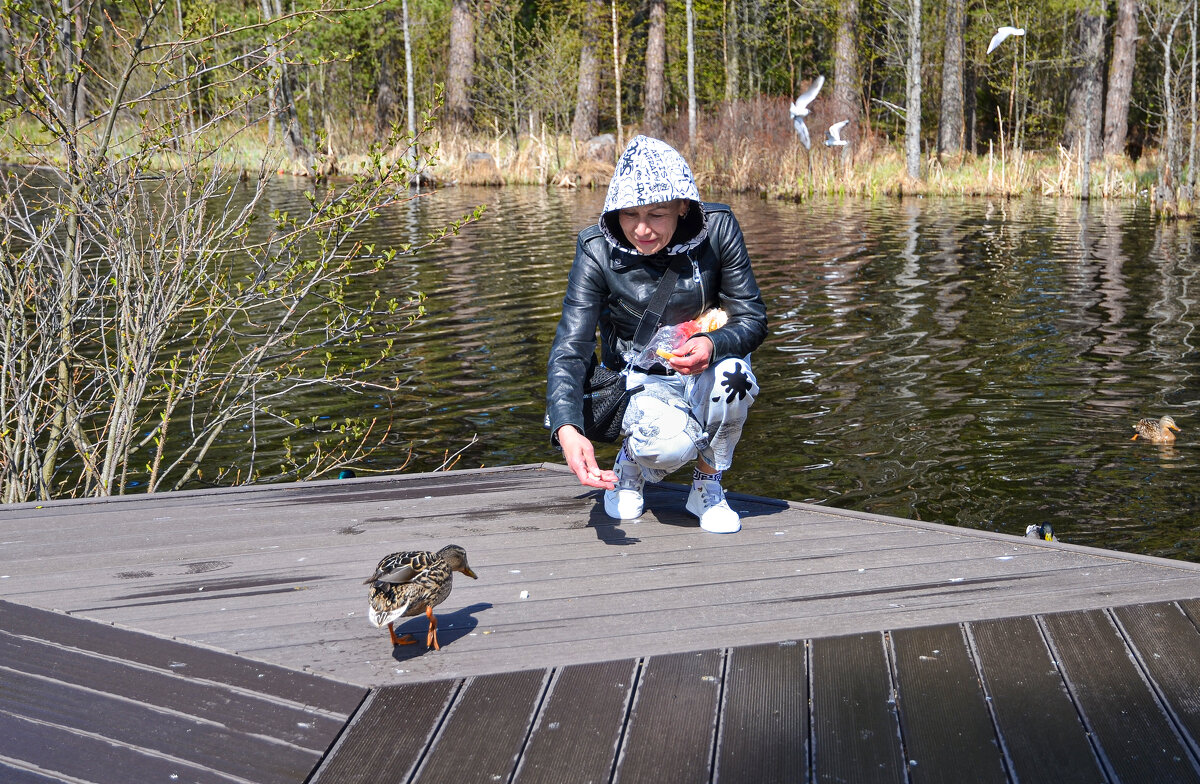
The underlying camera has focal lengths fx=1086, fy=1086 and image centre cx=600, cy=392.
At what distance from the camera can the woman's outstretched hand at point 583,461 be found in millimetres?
3404

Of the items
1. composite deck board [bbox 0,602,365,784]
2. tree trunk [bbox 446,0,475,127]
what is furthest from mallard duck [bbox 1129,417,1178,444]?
tree trunk [bbox 446,0,475,127]

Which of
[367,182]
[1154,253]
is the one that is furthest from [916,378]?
[1154,253]

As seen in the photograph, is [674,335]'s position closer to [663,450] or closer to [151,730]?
[663,450]

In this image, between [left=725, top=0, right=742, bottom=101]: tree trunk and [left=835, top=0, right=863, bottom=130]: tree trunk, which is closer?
[left=835, top=0, right=863, bottom=130]: tree trunk

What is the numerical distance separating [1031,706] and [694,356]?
1.55m

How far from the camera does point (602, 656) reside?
9.96ft

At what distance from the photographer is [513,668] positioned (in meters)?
2.99

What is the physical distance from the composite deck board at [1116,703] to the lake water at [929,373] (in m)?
2.82

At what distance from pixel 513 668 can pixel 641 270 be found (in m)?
1.61

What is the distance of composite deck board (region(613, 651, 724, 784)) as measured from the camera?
248 centimetres

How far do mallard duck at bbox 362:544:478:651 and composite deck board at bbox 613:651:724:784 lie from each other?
0.64 metres

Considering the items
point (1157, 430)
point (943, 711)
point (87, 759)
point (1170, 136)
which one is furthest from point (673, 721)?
point (1170, 136)

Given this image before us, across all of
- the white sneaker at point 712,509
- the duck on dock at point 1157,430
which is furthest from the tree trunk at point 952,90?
the white sneaker at point 712,509

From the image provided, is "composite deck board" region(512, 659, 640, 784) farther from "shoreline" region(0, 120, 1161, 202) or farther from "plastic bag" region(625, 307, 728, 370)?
"shoreline" region(0, 120, 1161, 202)
